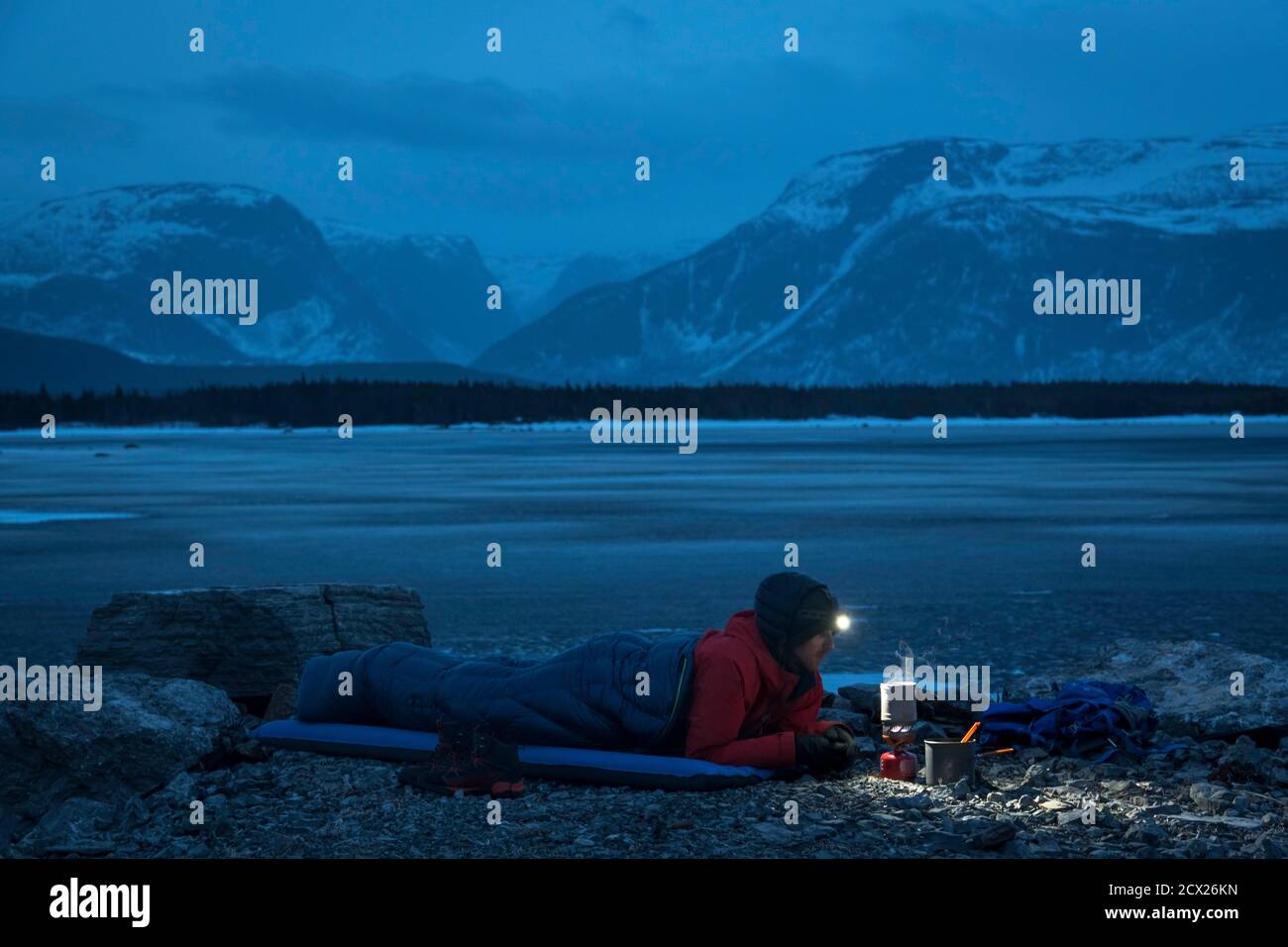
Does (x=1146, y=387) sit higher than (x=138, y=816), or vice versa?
(x=1146, y=387)

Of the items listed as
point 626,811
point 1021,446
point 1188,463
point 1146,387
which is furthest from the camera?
point 1146,387

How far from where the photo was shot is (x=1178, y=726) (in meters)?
9.16

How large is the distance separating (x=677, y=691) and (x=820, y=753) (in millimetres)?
810

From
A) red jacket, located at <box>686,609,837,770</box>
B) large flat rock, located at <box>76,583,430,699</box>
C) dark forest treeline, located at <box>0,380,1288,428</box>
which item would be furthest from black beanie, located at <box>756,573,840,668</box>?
dark forest treeline, located at <box>0,380,1288,428</box>

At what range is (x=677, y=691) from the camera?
27.2 ft

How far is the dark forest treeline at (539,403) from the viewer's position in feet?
409

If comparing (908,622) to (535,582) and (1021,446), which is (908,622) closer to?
(535,582)

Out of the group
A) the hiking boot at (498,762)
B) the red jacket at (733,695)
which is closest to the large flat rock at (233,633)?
the hiking boot at (498,762)

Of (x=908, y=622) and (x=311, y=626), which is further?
(x=908, y=622)

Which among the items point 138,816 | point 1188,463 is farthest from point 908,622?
point 1188,463

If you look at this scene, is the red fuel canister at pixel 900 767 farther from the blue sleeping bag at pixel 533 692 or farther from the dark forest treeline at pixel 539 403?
the dark forest treeline at pixel 539 403

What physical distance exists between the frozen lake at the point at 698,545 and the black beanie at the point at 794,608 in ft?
12.9
